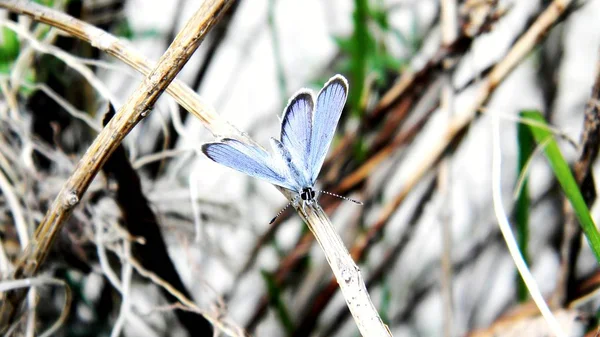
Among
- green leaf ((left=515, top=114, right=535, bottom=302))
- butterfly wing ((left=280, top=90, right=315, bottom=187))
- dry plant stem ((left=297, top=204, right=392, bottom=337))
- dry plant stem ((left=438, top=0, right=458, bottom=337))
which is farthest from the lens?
dry plant stem ((left=438, top=0, right=458, bottom=337))

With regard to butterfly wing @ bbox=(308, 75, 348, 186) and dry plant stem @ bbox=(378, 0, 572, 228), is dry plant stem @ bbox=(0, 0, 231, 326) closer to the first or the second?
butterfly wing @ bbox=(308, 75, 348, 186)

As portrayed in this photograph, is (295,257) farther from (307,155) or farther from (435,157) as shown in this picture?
(307,155)

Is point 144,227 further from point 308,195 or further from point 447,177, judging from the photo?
point 447,177

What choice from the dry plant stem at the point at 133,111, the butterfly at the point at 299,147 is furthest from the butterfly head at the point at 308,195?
the dry plant stem at the point at 133,111

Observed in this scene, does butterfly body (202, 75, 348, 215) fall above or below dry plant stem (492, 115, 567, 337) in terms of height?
above

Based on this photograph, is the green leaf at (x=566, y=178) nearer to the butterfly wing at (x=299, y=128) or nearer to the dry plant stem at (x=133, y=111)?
the butterfly wing at (x=299, y=128)

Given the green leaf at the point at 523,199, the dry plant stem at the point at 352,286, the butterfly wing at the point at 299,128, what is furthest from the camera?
the green leaf at the point at 523,199

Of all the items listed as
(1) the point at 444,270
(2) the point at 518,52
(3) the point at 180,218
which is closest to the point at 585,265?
(1) the point at 444,270

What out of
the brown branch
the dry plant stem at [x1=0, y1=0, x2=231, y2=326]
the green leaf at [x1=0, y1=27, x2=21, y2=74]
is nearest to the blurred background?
the green leaf at [x1=0, y1=27, x2=21, y2=74]

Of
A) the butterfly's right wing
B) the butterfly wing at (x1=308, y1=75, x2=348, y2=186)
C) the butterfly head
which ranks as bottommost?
the butterfly head

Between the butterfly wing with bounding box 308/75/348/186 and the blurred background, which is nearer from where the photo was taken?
the butterfly wing with bounding box 308/75/348/186
